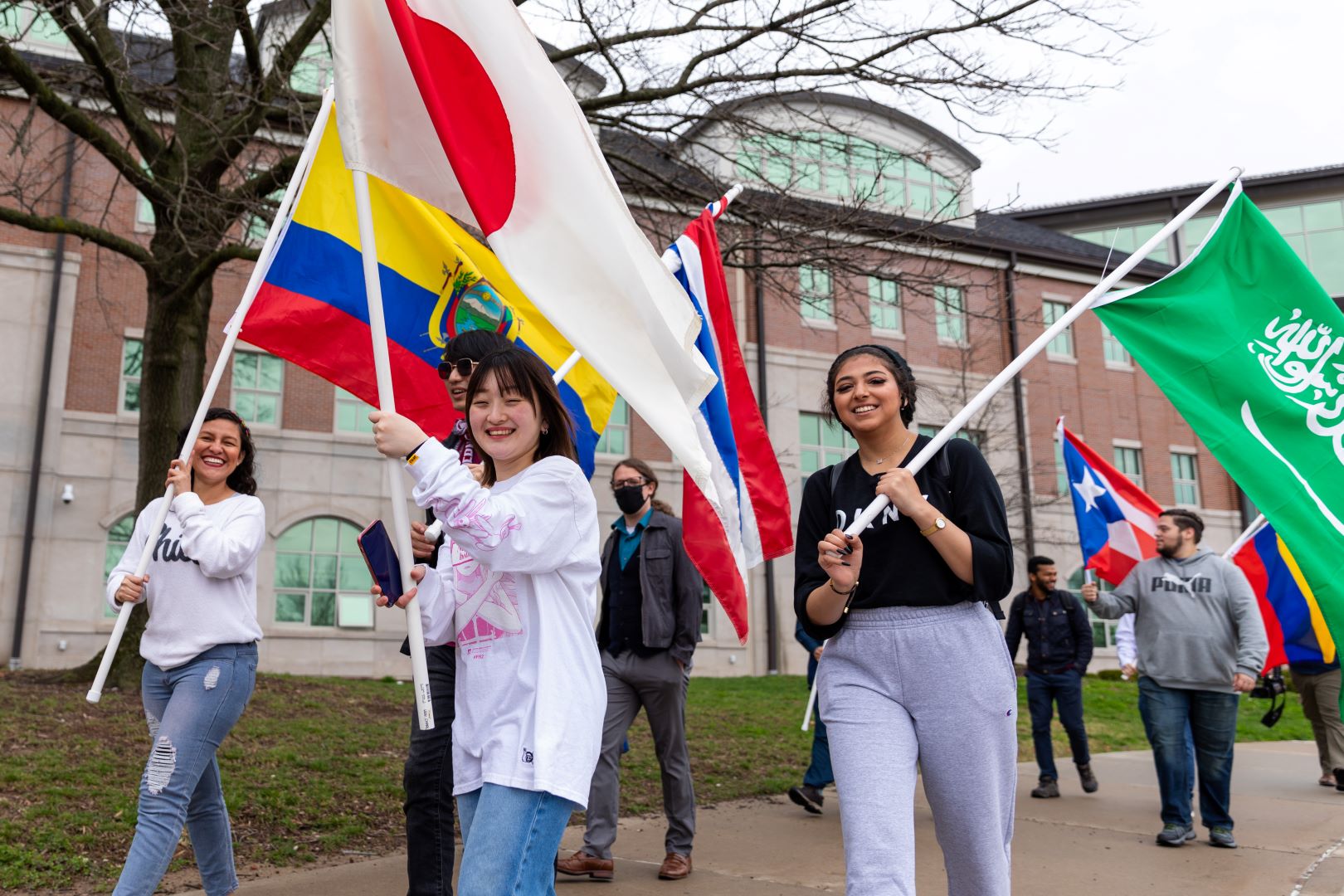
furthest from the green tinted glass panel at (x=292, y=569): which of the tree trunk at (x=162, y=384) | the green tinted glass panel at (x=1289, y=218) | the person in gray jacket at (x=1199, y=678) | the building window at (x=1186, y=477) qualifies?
the green tinted glass panel at (x=1289, y=218)

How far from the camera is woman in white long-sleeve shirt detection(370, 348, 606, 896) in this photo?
9.67 feet

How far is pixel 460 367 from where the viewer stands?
14.5ft

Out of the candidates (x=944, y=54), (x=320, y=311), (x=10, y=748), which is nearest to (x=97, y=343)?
(x=10, y=748)

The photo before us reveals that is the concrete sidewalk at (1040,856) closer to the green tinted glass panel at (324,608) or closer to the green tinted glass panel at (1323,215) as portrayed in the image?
the green tinted glass panel at (324,608)

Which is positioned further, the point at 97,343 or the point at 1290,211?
the point at 1290,211

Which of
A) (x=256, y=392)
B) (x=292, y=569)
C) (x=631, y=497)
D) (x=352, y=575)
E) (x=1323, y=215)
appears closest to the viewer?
(x=631, y=497)

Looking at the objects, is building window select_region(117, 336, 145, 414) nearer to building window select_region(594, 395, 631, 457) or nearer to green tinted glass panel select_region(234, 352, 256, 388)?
green tinted glass panel select_region(234, 352, 256, 388)

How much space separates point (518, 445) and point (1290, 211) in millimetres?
39857

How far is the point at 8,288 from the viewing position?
2048cm

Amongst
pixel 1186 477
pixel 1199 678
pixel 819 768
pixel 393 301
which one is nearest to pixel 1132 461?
pixel 1186 477

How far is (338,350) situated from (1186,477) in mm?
31623

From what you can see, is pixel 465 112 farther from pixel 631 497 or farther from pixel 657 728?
pixel 657 728

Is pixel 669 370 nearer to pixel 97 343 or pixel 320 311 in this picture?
pixel 320 311

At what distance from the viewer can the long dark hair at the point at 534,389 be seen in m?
3.34
